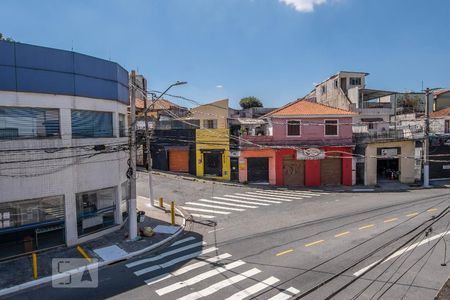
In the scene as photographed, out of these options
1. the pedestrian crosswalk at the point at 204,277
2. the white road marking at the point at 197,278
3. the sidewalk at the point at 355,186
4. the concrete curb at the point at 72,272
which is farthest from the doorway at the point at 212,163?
the white road marking at the point at 197,278

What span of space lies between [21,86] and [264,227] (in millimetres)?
13879

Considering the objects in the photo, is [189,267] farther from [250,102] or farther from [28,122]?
[250,102]

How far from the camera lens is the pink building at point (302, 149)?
30.8m

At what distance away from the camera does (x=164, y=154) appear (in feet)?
117

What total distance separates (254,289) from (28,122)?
11788mm

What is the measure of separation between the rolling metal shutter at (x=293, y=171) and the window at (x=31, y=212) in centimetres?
2176

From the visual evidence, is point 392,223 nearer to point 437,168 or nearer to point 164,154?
point 437,168

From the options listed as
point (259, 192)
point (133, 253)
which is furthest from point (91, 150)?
point (259, 192)

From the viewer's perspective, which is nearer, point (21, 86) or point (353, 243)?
point (21, 86)

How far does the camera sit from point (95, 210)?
16.3 m

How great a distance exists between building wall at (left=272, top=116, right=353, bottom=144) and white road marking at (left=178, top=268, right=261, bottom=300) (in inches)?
802

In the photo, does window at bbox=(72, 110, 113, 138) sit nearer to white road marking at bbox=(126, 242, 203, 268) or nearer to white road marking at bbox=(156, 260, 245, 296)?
white road marking at bbox=(126, 242, 203, 268)

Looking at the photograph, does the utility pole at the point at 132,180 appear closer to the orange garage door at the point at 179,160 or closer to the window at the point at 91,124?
the window at the point at 91,124

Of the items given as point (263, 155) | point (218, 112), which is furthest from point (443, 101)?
point (218, 112)
